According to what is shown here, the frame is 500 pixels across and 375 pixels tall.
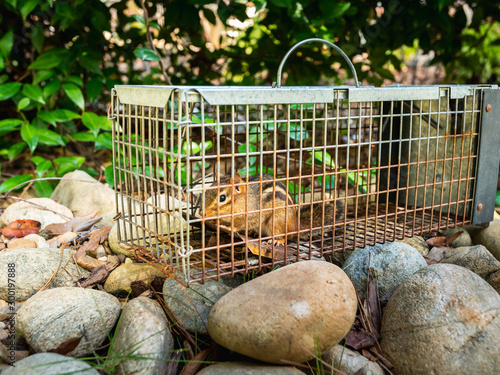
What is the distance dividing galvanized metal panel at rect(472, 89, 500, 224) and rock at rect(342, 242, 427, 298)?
644 mm

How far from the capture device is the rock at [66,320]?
2152mm

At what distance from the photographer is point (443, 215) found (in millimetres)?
3359

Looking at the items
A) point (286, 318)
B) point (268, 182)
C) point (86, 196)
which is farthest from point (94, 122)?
point (286, 318)

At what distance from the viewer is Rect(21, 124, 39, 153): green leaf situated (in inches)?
146

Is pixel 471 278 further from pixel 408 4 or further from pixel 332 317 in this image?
pixel 408 4

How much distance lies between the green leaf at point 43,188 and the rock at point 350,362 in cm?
249

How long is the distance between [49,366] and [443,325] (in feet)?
5.22

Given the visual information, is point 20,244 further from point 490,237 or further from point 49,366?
point 490,237

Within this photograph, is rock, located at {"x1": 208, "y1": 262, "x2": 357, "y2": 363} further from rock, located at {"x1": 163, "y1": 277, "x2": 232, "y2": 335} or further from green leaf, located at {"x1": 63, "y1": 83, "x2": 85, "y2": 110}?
green leaf, located at {"x1": 63, "y1": 83, "x2": 85, "y2": 110}

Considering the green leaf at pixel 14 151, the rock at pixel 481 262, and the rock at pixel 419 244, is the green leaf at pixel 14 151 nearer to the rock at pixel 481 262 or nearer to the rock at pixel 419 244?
the rock at pixel 419 244

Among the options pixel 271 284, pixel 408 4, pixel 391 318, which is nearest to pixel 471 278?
pixel 391 318

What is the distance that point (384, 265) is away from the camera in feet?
8.93

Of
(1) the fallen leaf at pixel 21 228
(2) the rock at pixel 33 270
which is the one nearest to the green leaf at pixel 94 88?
(1) the fallen leaf at pixel 21 228

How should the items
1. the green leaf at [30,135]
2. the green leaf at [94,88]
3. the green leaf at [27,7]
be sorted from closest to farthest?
the green leaf at [27,7]
the green leaf at [30,135]
the green leaf at [94,88]
